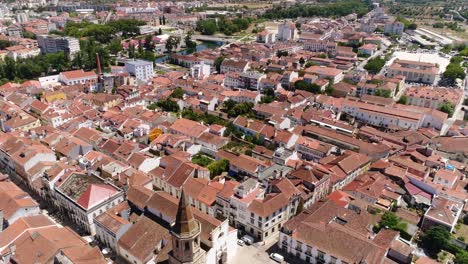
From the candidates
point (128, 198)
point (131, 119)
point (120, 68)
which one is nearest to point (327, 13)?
point (120, 68)

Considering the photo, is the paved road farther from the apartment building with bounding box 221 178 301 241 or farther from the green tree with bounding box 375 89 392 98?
the green tree with bounding box 375 89 392 98

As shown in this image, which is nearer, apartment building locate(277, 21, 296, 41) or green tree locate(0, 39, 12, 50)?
green tree locate(0, 39, 12, 50)

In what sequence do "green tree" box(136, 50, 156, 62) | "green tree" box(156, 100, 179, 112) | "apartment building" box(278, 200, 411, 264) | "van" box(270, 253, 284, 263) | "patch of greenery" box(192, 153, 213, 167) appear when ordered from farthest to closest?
1. "green tree" box(136, 50, 156, 62)
2. "green tree" box(156, 100, 179, 112)
3. "patch of greenery" box(192, 153, 213, 167)
4. "van" box(270, 253, 284, 263)
5. "apartment building" box(278, 200, 411, 264)

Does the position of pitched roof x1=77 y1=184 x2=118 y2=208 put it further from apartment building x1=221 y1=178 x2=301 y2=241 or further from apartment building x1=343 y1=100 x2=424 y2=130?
apartment building x1=343 y1=100 x2=424 y2=130

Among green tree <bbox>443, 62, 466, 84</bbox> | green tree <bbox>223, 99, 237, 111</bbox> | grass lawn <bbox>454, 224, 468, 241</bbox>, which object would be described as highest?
green tree <bbox>443, 62, 466, 84</bbox>

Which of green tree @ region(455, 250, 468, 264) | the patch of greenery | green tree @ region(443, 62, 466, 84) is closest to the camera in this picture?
green tree @ region(455, 250, 468, 264)

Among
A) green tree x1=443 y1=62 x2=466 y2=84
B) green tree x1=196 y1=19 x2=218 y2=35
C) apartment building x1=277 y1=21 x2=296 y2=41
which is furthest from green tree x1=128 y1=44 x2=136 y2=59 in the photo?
green tree x1=443 y1=62 x2=466 y2=84

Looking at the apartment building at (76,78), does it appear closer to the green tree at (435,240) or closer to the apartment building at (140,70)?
the apartment building at (140,70)

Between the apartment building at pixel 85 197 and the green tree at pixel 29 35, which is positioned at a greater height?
the apartment building at pixel 85 197

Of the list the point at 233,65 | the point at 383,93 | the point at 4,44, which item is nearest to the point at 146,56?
the point at 233,65

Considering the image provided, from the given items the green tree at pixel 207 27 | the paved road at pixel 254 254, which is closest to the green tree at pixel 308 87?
the paved road at pixel 254 254

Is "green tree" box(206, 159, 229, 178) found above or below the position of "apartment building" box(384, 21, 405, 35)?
below
